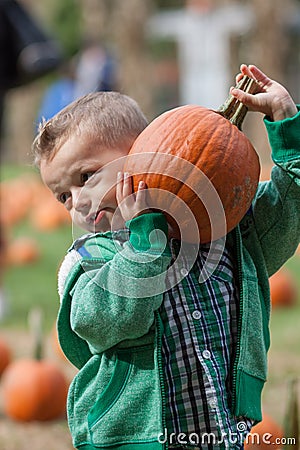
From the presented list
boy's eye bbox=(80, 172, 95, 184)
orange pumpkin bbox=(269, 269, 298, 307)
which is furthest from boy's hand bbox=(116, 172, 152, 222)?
orange pumpkin bbox=(269, 269, 298, 307)

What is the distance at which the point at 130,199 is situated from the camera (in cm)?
206

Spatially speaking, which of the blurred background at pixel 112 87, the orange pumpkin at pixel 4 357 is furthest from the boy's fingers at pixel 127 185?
the orange pumpkin at pixel 4 357

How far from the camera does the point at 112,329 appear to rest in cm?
204

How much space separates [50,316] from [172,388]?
12.4 feet

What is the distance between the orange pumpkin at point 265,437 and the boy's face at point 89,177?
1.08 meters

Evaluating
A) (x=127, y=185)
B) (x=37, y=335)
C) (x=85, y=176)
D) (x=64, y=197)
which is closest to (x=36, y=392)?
(x=37, y=335)

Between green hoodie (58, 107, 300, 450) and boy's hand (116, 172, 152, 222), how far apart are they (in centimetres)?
3

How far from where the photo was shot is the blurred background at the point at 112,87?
5082mm

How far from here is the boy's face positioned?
211 cm

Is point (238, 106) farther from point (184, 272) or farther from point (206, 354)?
point (206, 354)

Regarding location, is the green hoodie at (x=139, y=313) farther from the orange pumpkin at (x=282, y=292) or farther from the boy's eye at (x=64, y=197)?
the orange pumpkin at (x=282, y=292)

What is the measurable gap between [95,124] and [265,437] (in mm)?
1451

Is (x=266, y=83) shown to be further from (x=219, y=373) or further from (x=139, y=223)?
(x=219, y=373)

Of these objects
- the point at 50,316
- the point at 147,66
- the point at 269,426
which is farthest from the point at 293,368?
the point at 147,66
